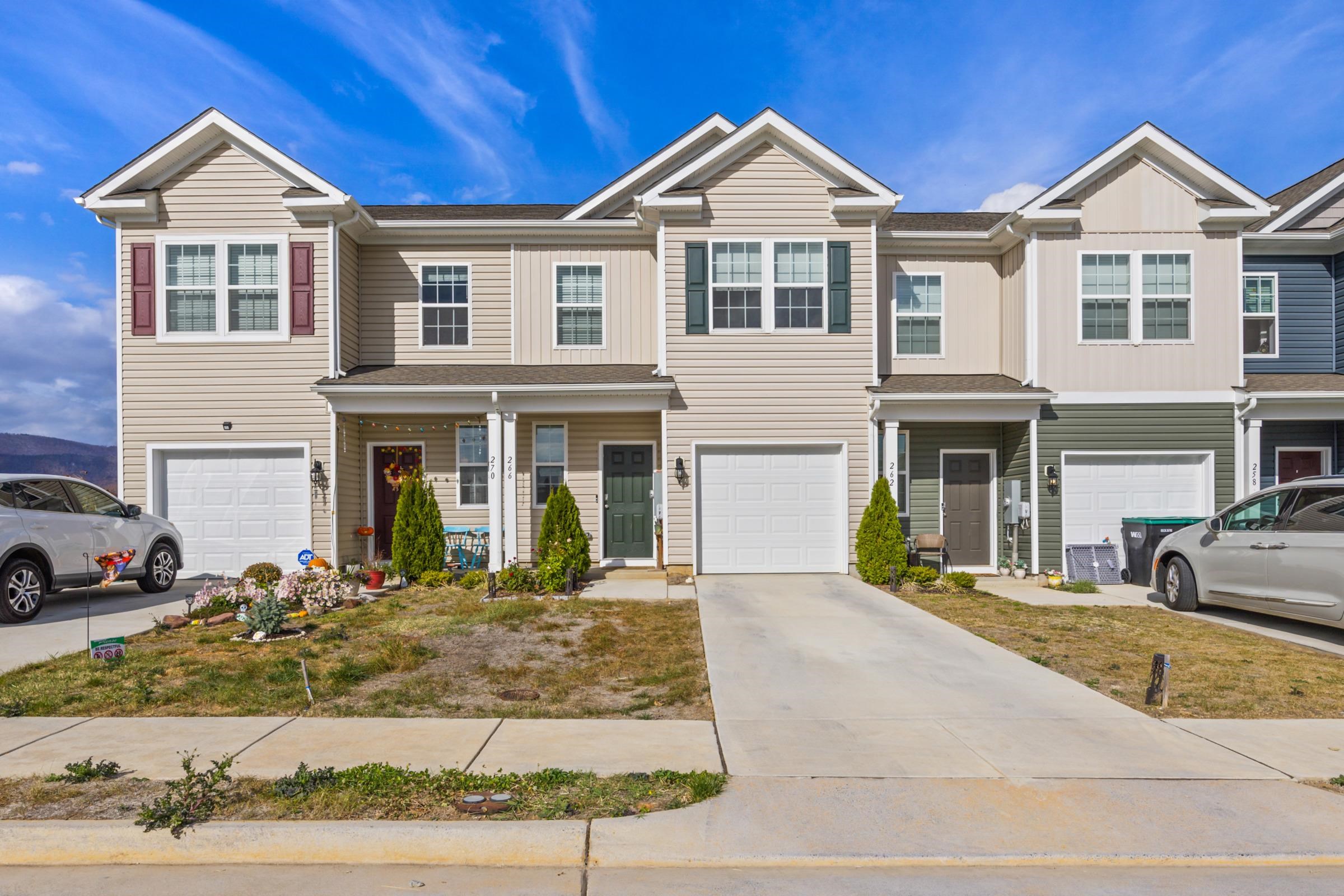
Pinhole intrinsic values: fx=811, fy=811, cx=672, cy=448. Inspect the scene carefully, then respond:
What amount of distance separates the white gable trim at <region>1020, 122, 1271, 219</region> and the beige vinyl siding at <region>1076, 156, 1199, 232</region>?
0.27 meters

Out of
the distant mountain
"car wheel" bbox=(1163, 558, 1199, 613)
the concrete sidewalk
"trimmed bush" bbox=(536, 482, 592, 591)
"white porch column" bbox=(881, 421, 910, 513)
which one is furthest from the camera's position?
the distant mountain

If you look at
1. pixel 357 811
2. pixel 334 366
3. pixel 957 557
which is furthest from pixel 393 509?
pixel 357 811

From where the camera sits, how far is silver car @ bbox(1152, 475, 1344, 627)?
28.7 feet

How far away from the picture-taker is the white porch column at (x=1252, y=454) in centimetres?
1369

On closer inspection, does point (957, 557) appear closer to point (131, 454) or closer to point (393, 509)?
point (393, 509)

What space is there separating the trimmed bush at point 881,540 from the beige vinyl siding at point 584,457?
4.01m

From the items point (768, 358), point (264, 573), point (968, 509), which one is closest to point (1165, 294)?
point (968, 509)

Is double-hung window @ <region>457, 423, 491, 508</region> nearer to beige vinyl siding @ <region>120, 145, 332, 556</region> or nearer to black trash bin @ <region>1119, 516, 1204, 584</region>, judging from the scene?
beige vinyl siding @ <region>120, 145, 332, 556</region>

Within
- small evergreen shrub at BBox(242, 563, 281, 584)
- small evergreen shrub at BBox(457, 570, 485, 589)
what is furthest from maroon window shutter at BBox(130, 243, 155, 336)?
small evergreen shrub at BBox(457, 570, 485, 589)

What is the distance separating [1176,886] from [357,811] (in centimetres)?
402

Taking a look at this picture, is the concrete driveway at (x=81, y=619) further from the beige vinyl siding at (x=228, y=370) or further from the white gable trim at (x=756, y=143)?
the white gable trim at (x=756, y=143)

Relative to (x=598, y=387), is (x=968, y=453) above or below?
below

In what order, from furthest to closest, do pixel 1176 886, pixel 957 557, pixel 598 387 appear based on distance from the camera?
pixel 957 557, pixel 598 387, pixel 1176 886

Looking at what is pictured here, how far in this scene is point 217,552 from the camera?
45.2ft
